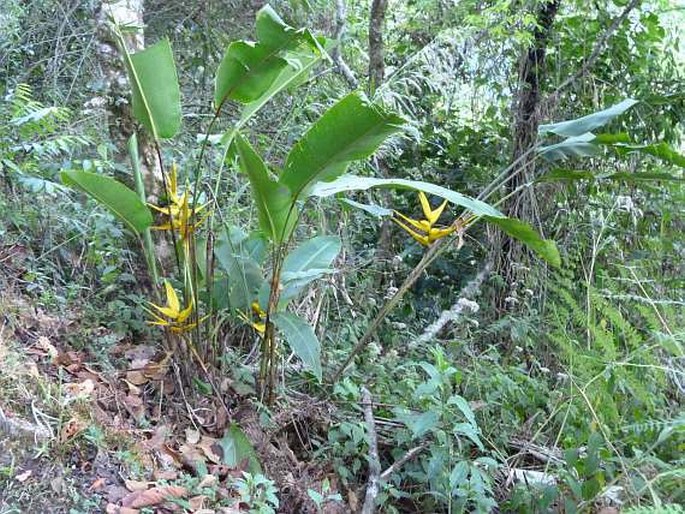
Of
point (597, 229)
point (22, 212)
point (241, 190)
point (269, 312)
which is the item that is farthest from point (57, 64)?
point (597, 229)

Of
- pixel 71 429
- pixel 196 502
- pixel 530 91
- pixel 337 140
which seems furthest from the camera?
pixel 530 91

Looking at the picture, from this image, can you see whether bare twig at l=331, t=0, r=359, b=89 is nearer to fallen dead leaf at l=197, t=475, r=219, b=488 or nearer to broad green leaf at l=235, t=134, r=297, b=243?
broad green leaf at l=235, t=134, r=297, b=243

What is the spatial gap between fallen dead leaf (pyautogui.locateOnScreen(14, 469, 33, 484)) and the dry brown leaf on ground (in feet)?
1.12

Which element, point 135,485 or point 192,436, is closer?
point 135,485

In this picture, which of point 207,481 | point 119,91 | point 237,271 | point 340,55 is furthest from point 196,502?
point 340,55

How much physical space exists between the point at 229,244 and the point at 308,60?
998 mm

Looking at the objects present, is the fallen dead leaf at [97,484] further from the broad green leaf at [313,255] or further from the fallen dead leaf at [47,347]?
the broad green leaf at [313,255]

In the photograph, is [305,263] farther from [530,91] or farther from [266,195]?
[530,91]

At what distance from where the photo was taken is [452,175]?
20.4ft

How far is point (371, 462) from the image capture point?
3.35 meters

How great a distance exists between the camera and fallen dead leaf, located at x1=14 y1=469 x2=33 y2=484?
2.62m

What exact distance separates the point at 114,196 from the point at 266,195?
64 cm

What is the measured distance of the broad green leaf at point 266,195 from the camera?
306 centimetres

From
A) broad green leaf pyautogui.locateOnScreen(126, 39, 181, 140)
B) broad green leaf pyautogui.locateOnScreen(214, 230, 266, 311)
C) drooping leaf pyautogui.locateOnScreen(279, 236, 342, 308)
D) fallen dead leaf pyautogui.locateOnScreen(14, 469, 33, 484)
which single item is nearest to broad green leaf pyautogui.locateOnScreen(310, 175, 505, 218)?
drooping leaf pyautogui.locateOnScreen(279, 236, 342, 308)
